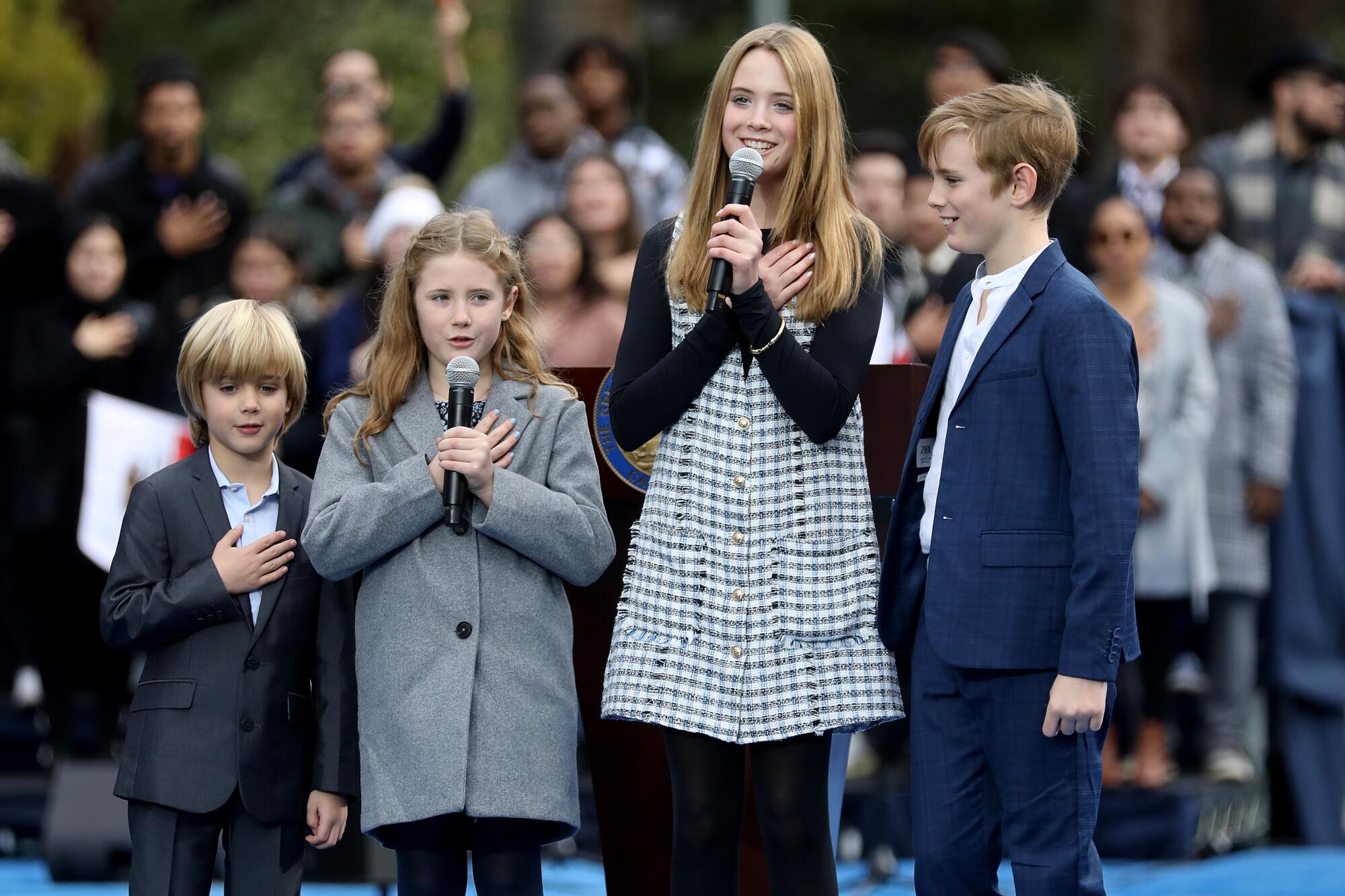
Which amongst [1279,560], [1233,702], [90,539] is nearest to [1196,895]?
[1233,702]

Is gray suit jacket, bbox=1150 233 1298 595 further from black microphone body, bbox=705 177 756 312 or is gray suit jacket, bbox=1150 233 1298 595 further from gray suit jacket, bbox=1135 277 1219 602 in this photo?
black microphone body, bbox=705 177 756 312

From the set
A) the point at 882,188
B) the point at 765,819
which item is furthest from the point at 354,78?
the point at 765,819

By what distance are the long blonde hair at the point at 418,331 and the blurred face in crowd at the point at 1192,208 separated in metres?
4.23

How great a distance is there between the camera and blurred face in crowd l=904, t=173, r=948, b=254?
6371 millimetres

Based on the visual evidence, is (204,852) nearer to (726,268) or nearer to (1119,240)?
(726,268)

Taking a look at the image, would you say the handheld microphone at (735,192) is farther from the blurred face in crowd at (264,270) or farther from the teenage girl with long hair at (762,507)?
the blurred face in crowd at (264,270)

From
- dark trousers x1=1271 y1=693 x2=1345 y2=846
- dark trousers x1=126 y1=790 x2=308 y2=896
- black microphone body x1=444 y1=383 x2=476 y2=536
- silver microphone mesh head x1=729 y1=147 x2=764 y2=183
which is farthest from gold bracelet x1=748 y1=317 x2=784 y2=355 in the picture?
dark trousers x1=1271 y1=693 x2=1345 y2=846

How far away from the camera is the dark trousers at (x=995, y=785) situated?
336 centimetres

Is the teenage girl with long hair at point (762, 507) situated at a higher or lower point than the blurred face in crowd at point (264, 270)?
lower

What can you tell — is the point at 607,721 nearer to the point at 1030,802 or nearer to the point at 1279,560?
the point at 1030,802

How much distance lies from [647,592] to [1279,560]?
15.2 feet

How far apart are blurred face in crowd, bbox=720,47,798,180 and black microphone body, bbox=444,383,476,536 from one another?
76cm

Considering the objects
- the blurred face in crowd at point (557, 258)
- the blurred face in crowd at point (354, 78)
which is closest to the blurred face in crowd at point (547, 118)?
the blurred face in crowd at point (354, 78)

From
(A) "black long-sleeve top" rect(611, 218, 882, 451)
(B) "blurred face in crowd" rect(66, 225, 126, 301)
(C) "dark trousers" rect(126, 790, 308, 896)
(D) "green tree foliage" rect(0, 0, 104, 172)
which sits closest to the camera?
(A) "black long-sleeve top" rect(611, 218, 882, 451)
